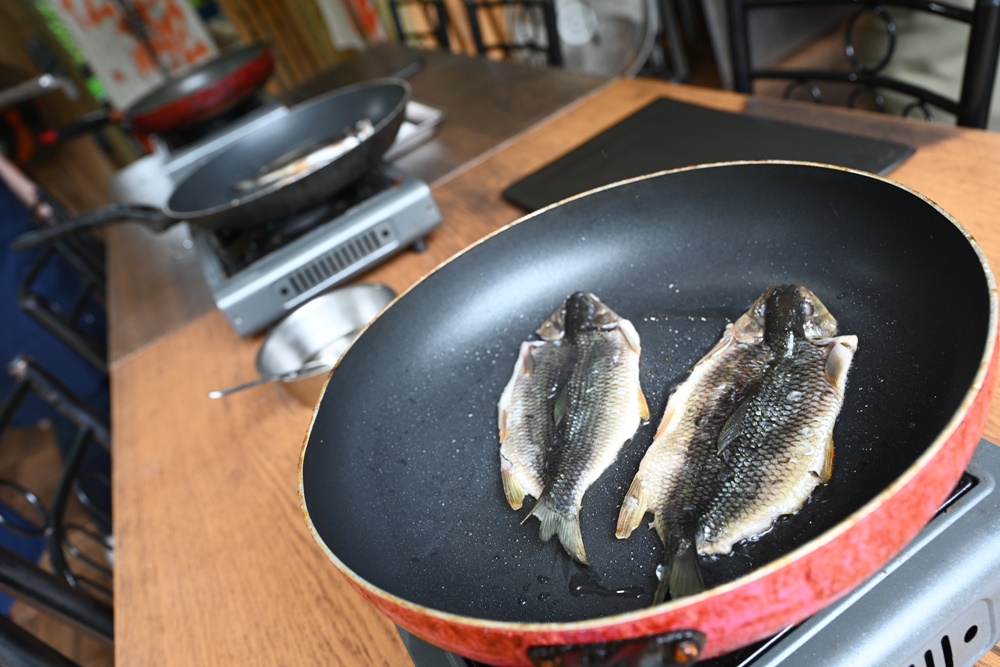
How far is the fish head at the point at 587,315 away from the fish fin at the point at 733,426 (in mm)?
184

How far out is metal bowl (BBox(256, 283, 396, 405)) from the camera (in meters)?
1.04

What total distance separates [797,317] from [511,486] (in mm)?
314

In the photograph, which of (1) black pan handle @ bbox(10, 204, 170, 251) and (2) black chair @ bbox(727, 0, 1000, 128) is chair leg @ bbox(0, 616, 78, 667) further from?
(2) black chair @ bbox(727, 0, 1000, 128)

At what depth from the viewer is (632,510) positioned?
0.56 meters

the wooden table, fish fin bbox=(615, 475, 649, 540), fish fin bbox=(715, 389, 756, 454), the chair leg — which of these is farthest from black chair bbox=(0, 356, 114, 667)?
fish fin bbox=(715, 389, 756, 454)

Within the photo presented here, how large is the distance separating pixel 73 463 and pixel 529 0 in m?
1.65

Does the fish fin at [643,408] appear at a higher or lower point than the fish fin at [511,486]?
lower

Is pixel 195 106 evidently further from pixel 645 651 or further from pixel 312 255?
pixel 645 651

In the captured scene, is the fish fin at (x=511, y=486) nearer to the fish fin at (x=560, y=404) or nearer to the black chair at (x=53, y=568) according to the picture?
the fish fin at (x=560, y=404)

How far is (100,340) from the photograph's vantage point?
2.09 meters

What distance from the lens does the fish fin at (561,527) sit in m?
0.55

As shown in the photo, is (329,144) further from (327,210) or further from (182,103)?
(182,103)

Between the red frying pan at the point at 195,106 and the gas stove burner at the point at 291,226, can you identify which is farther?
the red frying pan at the point at 195,106

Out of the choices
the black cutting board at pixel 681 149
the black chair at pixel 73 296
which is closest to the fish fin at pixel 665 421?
the black cutting board at pixel 681 149
